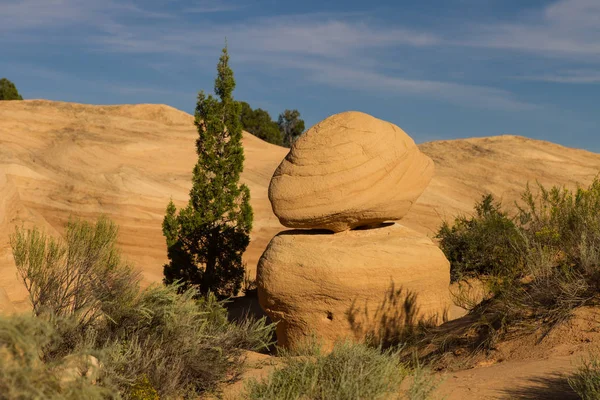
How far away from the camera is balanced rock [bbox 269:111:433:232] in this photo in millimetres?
9117

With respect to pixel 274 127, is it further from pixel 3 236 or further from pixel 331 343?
pixel 331 343

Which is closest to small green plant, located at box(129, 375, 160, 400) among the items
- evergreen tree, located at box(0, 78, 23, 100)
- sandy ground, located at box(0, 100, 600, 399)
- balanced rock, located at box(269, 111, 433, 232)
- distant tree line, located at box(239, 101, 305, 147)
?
balanced rock, located at box(269, 111, 433, 232)

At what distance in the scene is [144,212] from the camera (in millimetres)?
20609

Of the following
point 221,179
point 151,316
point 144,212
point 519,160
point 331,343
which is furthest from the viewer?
point 519,160

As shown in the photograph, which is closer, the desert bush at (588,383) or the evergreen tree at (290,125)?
the desert bush at (588,383)

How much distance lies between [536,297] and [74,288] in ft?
18.2

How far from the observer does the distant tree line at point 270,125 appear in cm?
4219

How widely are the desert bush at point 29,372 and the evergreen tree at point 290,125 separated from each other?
44306 mm

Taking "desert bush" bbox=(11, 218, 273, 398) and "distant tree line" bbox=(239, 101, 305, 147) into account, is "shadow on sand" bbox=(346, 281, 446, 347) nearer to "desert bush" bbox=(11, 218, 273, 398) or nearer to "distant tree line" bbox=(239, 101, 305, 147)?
"desert bush" bbox=(11, 218, 273, 398)

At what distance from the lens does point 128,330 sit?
6867mm

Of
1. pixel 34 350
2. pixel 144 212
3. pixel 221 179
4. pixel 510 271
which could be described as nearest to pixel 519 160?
pixel 144 212

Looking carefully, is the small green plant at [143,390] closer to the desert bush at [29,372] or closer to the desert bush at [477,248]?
Result: the desert bush at [29,372]

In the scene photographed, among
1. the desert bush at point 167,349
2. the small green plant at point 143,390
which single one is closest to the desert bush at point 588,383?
the desert bush at point 167,349

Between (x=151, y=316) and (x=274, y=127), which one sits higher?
(x=274, y=127)
